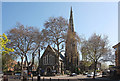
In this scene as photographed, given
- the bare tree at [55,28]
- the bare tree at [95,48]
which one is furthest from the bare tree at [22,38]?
the bare tree at [95,48]

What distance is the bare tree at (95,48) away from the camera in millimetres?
34000

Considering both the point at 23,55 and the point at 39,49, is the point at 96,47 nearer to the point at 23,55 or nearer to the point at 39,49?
the point at 39,49

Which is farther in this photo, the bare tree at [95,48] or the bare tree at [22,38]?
the bare tree at [22,38]

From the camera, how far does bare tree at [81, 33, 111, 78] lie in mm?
34000

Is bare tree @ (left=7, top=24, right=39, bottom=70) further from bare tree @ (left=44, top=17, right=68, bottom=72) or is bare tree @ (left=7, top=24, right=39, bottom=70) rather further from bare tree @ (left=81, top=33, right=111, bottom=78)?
bare tree @ (left=81, top=33, right=111, bottom=78)

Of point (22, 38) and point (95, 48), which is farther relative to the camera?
point (22, 38)

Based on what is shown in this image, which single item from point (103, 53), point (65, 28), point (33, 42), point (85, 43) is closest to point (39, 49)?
point (33, 42)

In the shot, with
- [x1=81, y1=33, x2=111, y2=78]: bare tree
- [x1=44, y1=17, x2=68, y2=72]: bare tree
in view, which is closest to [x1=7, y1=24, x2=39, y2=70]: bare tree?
[x1=44, y1=17, x2=68, y2=72]: bare tree

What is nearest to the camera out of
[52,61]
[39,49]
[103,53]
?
[103,53]

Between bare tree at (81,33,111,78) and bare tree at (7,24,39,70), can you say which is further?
bare tree at (7,24,39,70)

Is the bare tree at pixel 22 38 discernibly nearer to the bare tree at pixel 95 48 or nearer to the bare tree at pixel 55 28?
the bare tree at pixel 55 28

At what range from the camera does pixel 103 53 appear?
33.9 meters

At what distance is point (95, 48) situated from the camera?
34250 mm

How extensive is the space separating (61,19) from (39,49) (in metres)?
11.8
